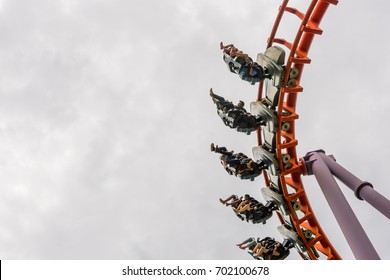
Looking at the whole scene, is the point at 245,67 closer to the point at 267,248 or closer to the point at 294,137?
the point at 294,137

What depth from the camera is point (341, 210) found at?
796 centimetres

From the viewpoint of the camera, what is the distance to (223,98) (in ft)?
30.2

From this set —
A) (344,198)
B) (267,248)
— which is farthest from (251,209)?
(344,198)

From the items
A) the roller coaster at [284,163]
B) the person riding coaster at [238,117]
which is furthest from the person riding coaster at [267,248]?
the person riding coaster at [238,117]

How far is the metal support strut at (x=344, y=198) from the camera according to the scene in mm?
7289

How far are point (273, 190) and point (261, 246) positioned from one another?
120cm

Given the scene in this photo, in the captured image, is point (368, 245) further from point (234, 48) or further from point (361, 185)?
point (234, 48)

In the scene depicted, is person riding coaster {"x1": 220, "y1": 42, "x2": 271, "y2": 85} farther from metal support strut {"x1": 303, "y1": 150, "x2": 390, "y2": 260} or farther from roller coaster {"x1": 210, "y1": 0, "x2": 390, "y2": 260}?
metal support strut {"x1": 303, "y1": 150, "x2": 390, "y2": 260}

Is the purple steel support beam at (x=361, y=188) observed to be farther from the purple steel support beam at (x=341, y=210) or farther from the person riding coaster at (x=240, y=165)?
the person riding coaster at (x=240, y=165)

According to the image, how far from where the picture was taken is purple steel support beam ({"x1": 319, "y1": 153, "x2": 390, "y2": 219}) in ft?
26.0

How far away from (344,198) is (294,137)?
61.3 inches

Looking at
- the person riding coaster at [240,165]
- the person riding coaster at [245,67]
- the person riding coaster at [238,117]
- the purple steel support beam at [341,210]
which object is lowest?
the purple steel support beam at [341,210]

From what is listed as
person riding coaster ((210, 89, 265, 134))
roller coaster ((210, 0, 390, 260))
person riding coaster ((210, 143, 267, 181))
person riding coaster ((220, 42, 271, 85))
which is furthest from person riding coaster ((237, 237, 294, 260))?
person riding coaster ((220, 42, 271, 85))
